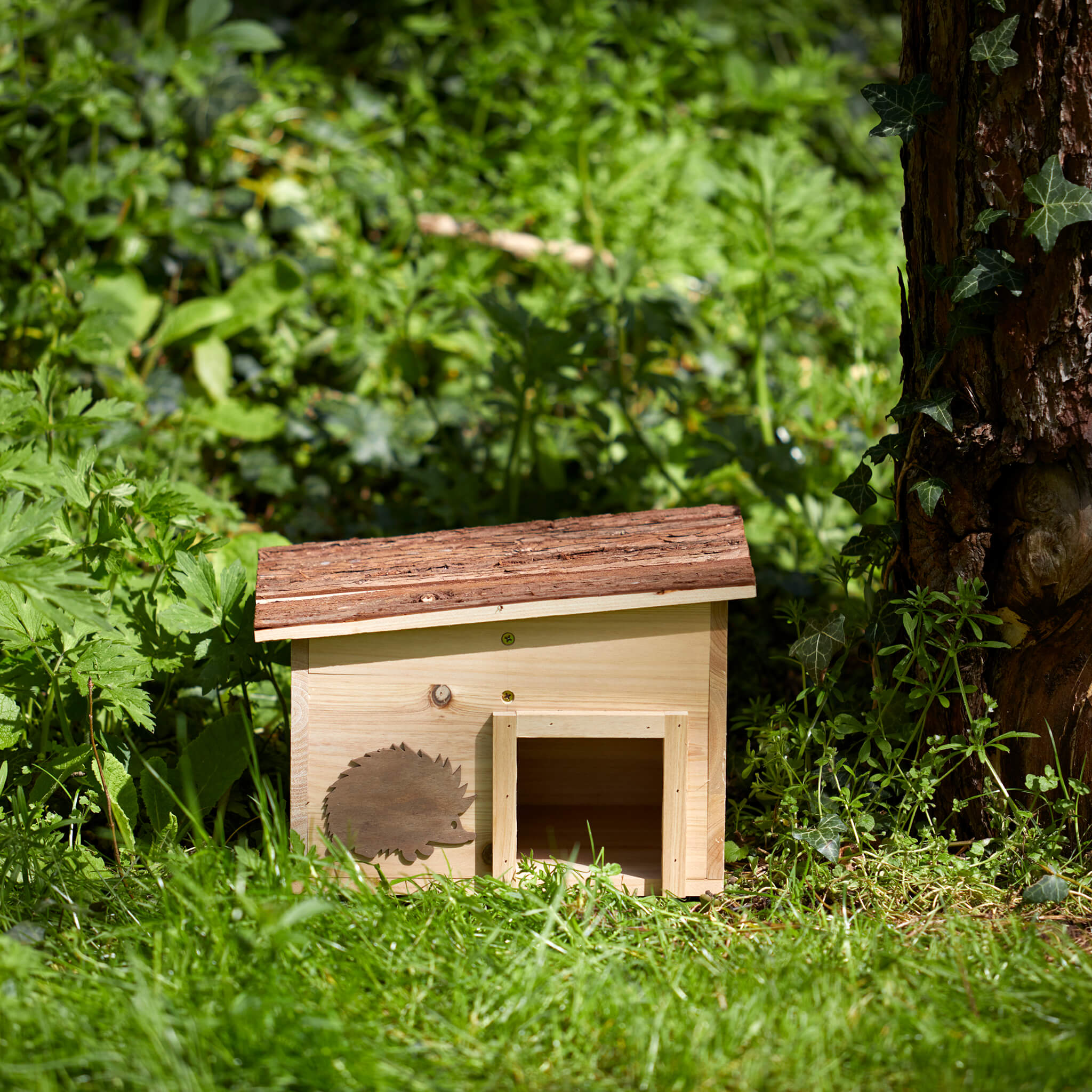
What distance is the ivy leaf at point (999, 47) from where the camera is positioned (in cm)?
176

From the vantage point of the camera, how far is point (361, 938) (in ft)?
5.65

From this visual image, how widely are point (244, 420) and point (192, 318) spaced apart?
443 millimetres

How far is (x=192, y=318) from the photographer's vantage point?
3.65 meters

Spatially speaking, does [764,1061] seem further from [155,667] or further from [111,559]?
[111,559]

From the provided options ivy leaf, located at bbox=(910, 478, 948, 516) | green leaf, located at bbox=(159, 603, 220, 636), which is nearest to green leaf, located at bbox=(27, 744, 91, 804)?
green leaf, located at bbox=(159, 603, 220, 636)

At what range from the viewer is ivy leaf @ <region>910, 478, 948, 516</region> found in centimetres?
196

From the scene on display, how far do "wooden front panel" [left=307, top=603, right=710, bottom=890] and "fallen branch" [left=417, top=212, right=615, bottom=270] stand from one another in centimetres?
256

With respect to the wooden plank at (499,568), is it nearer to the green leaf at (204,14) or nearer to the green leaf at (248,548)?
the green leaf at (248,548)

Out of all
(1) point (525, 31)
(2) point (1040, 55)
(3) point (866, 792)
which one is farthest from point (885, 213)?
(3) point (866, 792)

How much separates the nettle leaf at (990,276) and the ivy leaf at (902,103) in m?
0.28

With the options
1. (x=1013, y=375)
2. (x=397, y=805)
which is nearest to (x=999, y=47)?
(x=1013, y=375)

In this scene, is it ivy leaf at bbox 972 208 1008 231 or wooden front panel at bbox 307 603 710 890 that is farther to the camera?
wooden front panel at bbox 307 603 710 890

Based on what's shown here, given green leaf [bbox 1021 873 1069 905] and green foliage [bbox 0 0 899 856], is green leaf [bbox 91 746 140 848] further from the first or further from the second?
green leaf [bbox 1021 873 1069 905]

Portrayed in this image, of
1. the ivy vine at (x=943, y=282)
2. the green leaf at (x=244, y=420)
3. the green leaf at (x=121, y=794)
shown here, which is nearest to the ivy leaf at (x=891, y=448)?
the ivy vine at (x=943, y=282)
